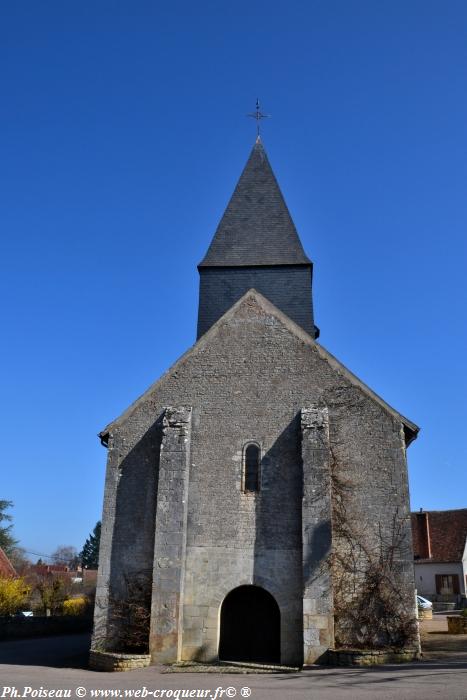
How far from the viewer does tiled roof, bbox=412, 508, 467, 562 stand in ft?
121

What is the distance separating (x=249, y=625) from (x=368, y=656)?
3.41 m

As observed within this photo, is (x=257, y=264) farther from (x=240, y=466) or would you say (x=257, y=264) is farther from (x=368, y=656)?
(x=368, y=656)

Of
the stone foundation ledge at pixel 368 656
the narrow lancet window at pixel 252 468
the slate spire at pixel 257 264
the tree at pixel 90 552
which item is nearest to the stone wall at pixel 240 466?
the narrow lancet window at pixel 252 468

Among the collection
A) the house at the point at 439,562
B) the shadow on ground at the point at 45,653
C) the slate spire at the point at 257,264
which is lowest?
the shadow on ground at the point at 45,653

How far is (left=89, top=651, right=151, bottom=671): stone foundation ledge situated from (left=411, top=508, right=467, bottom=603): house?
2705 centimetres

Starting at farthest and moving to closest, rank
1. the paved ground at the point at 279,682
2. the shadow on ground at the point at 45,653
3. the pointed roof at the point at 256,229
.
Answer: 1. the pointed roof at the point at 256,229
2. the shadow on ground at the point at 45,653
3. the paved ground at the point at 279,682

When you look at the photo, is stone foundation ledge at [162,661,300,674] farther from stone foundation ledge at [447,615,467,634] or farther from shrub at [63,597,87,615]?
shrub at [63,597,87,615]

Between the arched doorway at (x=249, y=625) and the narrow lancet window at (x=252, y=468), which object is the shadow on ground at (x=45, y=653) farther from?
the narrow lancet window at (x=252, y=468)

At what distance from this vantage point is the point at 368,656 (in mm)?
11641

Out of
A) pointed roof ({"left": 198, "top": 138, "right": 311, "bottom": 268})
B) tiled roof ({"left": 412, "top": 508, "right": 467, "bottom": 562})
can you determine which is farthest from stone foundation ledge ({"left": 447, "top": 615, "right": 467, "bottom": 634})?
tiled roof ({"left": 412, "top": 508, "right": 467, "bottom": 562})

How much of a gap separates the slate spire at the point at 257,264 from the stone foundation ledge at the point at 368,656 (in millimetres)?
9042

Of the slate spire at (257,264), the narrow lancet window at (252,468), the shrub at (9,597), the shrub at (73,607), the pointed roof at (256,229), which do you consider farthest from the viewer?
the shrub at (73,607)

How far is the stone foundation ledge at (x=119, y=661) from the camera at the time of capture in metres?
12.1

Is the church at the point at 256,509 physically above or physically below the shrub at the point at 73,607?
above
